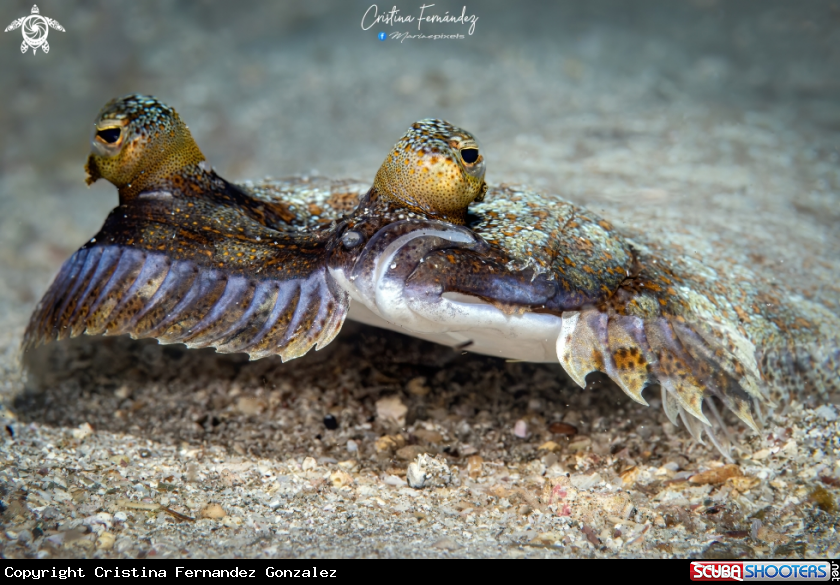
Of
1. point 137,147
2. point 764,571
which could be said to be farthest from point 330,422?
point 764,571

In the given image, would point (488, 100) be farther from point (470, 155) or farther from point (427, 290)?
point (427, 290)

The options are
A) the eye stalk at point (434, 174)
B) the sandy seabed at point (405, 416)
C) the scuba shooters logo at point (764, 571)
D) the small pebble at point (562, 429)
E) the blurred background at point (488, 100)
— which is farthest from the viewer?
the blurred background at point (488, 100)

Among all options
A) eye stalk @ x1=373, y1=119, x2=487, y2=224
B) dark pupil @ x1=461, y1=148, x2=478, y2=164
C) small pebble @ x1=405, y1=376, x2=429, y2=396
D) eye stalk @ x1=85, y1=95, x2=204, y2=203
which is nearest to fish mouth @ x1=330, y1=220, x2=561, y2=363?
eye stalk @ x1=373, y1=119, x2=487, y2=224

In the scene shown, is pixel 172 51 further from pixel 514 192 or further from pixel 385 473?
pixel 385 473

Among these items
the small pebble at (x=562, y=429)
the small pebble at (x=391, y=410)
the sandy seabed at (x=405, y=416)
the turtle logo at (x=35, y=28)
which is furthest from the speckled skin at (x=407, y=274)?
the turtle logo at (x=35, y=28)

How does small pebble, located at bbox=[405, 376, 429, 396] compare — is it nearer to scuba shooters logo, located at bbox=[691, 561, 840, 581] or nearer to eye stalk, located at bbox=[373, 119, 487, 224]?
eye stalk, located at bbox=[373, 119, 487, 224]

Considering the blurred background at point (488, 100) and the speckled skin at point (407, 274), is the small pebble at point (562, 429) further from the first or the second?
the blurred background at point (488, 100)
